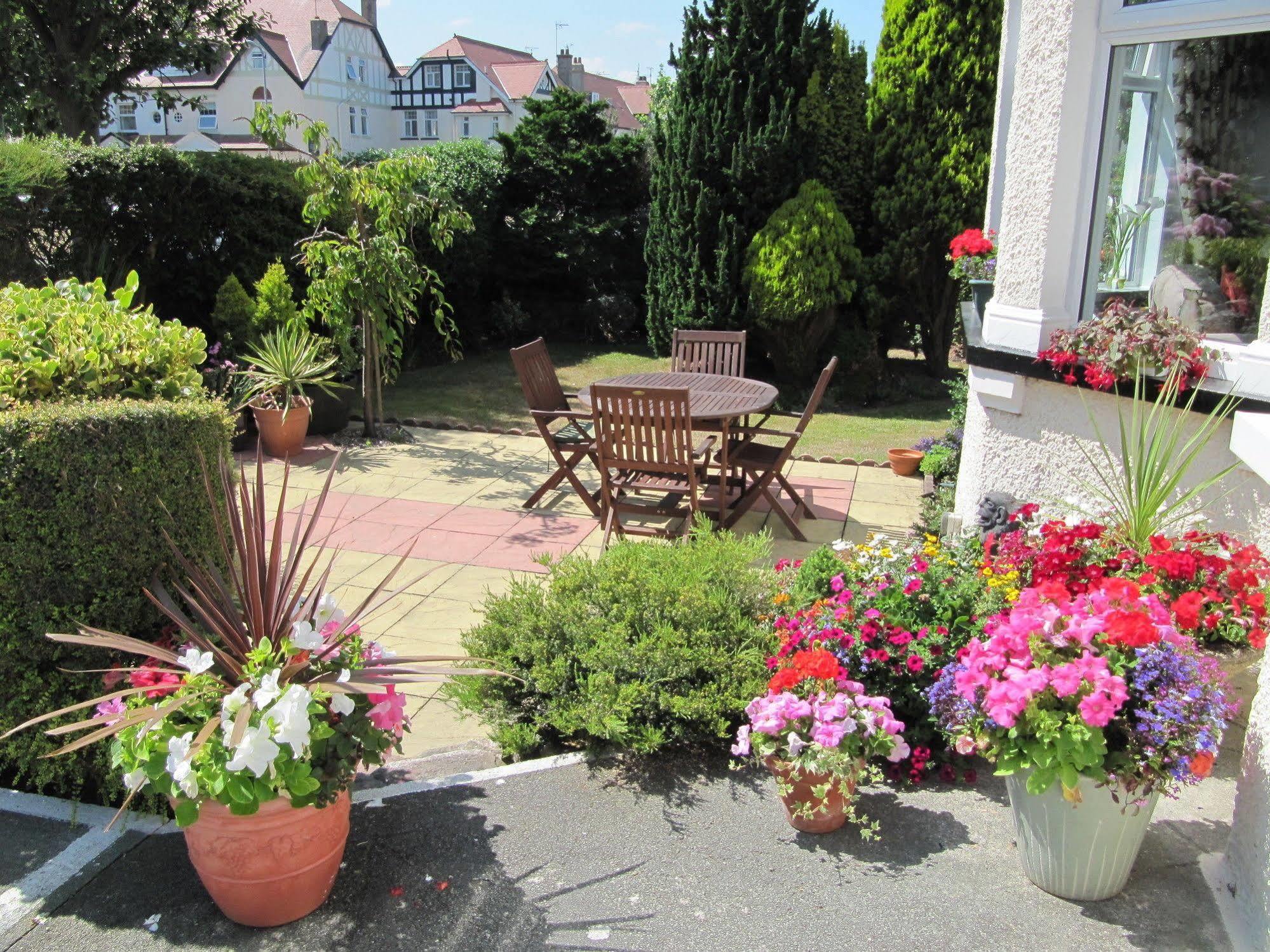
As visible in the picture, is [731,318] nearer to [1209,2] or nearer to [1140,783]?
[1209,2]

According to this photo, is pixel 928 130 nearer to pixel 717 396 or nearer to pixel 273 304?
pixel 717 396

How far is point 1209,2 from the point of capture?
3619 mm

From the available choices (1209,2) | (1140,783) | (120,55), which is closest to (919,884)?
(1140,783)

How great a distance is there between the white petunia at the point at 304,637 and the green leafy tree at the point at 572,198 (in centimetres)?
956

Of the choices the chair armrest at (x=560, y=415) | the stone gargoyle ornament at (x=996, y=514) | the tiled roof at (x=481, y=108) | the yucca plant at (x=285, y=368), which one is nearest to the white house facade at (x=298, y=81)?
the tiled roof at (x=481, y=108)

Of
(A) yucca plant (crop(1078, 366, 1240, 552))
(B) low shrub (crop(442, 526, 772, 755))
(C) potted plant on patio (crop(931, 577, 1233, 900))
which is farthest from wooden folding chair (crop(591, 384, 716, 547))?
(C) potted plant on patio (crop(931, 577, 1233, 900))

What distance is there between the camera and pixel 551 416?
584 cm

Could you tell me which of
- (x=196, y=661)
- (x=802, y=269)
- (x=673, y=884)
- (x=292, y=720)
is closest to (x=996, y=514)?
(x=673, y=884)

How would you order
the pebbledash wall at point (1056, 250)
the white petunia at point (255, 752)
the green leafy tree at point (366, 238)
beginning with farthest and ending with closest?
the green leafy tree at point (366, 238) → the pebbledash wall at point (1056, 250) → the white petunia at point (255, 752)

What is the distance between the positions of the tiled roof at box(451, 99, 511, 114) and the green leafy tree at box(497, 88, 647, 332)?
34.6m

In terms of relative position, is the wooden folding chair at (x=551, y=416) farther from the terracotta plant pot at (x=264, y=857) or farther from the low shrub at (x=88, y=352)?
the terracotta plant pot at (x=264, y=857)

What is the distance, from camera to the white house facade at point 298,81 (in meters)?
39.7

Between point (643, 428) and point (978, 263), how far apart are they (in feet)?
6.58

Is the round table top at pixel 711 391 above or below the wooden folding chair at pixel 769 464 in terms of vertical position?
above
